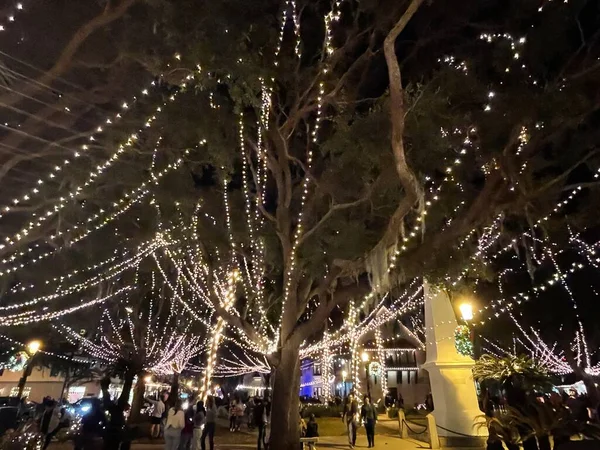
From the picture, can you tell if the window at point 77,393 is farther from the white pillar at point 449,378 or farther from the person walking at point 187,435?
the white pillar at point 449,378

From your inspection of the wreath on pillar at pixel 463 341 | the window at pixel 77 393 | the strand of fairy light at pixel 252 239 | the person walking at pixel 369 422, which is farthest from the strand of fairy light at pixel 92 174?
the window at pixel 77 393

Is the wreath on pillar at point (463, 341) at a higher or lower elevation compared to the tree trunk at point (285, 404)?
higher

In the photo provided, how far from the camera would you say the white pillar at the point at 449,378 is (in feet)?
31.4

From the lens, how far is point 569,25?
8.59 meters

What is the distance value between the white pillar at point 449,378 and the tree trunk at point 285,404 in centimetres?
326

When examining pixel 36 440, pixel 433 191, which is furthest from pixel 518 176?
pixel 36 440

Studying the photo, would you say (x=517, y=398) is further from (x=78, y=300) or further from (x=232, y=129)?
(x=78, y=300)

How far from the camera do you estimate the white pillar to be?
9.56 m

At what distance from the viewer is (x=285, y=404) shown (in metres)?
9.48

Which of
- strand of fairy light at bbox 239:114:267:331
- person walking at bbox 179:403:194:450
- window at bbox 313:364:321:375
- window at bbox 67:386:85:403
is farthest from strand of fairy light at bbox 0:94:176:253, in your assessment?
window at bbox 313:364:321:375

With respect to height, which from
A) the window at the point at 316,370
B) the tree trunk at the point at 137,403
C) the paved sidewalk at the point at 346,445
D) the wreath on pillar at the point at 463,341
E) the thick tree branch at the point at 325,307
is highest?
the window at the point at 316,370

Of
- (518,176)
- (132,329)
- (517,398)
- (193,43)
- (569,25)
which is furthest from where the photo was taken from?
(132,329)

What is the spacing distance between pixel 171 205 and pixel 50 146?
9.12ft

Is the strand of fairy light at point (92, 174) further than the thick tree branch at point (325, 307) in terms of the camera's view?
No
